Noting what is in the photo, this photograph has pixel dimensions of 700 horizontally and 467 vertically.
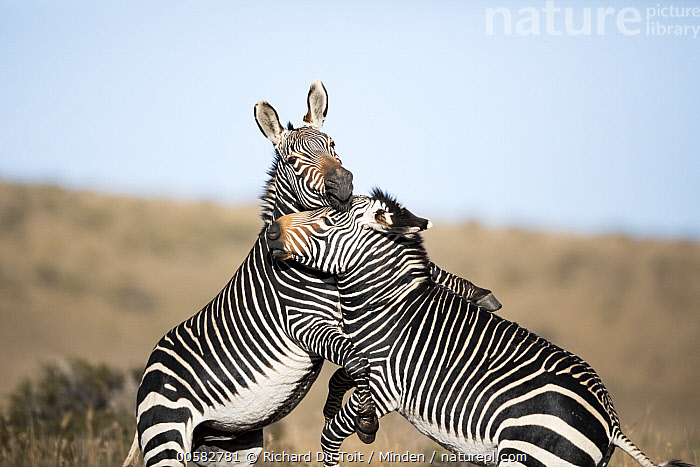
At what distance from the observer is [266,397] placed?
6.62 metres

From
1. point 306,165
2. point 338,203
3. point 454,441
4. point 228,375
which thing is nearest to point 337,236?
point 338,203

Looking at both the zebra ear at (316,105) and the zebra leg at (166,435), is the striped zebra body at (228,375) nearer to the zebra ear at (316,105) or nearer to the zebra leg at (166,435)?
the zebra leg at (166,435)

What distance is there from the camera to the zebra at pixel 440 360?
5.10 metres

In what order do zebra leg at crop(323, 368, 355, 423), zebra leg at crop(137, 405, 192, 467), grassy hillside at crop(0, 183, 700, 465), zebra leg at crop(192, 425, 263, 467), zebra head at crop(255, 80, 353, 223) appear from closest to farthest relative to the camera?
zebra head at crop(255, 80, 353, 223)
zebra leg at crop(137, 405, 192, 467)
zebra leg at crop(323, 368, 355, 423)
zebra leg at crop(192, 425, 263, 467)
grassy hillside at crop(0, 183, 700, 465)

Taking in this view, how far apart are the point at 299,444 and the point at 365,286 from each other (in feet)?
16.9

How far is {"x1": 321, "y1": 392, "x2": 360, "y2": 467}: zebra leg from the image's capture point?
19.2ft

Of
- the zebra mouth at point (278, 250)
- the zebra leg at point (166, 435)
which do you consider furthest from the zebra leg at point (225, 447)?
the zebra mouth at point (278, 250)

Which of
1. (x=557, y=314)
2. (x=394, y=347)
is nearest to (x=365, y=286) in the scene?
(x=394, y=347)

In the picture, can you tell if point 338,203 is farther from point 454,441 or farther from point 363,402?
point 454,441

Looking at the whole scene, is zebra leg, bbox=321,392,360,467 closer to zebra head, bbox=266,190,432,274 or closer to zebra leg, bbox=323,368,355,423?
zebra leg, bbox=323,368,355,423

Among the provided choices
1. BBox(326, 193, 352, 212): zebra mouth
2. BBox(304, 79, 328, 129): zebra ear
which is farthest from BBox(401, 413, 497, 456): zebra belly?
BBox(304, 79, 328, 129): zebra ear

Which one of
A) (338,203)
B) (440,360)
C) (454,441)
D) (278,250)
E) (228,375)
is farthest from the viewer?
(228,375)

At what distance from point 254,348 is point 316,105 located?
2605 mm

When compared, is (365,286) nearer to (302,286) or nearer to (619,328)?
(302,286)
